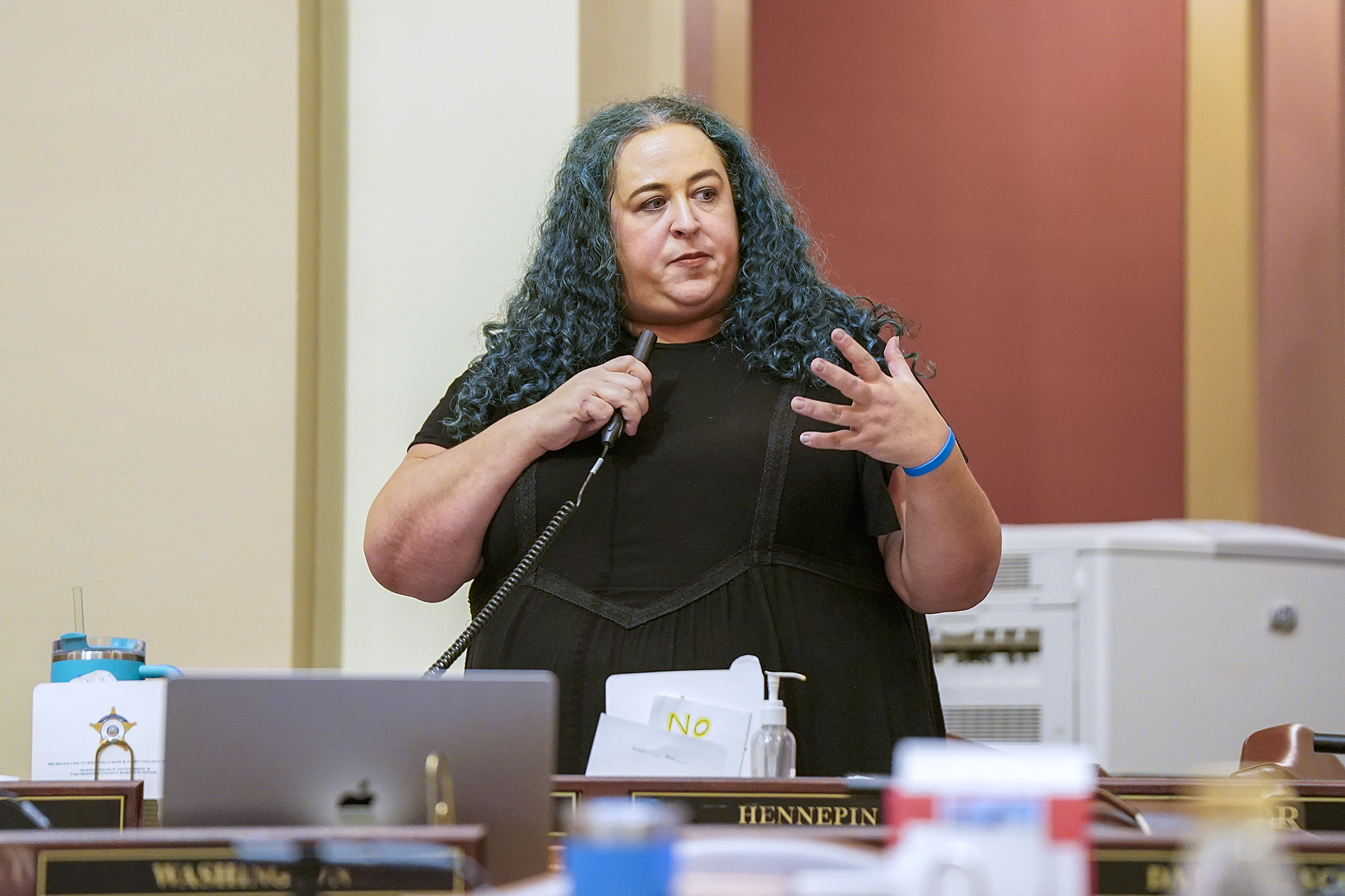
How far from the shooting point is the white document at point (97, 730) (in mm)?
1304

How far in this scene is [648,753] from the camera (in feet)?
4.21

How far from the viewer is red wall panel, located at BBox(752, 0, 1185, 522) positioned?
303cm

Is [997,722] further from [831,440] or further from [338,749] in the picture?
[338,749]

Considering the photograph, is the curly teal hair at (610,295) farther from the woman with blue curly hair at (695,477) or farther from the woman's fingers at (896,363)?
the woman's fingers at (896,363)

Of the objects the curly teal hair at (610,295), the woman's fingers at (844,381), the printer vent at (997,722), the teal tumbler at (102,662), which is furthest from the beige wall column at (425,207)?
the printer vent at (997,722)

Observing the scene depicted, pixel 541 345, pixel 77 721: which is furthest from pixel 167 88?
pixel 77 721

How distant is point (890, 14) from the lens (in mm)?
3092

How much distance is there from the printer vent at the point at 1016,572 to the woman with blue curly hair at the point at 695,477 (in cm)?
80

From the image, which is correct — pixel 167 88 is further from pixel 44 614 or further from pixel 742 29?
pixel 742 29

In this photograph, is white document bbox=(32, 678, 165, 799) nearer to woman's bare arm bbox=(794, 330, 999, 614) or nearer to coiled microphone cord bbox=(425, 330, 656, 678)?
coiled microphone cord bbox=(425, 330, 656, 678)

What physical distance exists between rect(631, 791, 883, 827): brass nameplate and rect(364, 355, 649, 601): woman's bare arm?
672 millimetres

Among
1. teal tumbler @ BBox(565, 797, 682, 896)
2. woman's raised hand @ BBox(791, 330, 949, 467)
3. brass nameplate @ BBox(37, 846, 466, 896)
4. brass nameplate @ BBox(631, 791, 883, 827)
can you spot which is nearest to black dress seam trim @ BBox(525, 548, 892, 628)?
woman's raised hand @ BBox(791, 330, 949, 467)

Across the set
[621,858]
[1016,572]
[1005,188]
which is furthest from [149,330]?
[1005,188]

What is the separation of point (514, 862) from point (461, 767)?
0.07 meters
